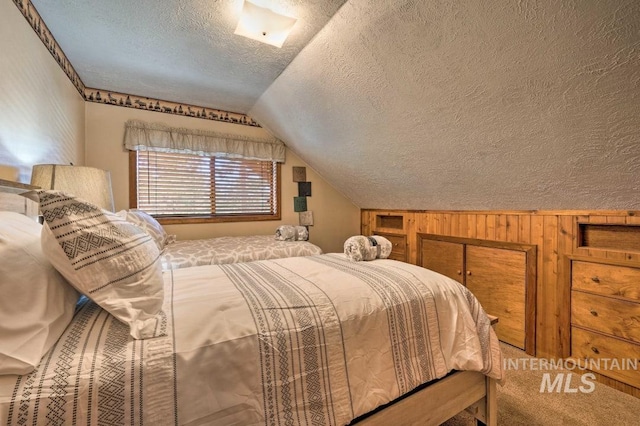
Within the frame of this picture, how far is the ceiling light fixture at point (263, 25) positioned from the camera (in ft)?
5.21

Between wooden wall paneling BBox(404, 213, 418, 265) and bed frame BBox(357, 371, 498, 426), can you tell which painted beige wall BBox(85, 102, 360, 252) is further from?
bed frame BBox(357, 371, 498, 426)

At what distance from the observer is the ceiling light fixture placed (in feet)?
5.21

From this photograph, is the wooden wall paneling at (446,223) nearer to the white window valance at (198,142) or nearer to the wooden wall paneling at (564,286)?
the wooden wall paneling at (564,286)

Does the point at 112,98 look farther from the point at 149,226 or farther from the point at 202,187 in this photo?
the point at 149,226

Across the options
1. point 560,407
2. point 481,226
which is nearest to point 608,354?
point 560,407

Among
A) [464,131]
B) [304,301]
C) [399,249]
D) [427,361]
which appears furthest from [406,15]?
[399,249]

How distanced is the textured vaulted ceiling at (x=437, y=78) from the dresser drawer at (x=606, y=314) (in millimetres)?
612

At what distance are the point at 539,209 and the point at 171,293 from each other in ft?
8.24

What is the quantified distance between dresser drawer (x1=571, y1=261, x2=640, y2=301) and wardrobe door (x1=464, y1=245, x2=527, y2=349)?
0.32 m

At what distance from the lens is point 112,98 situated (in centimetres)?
268

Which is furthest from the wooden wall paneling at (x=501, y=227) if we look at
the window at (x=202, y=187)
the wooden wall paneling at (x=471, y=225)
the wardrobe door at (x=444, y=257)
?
the window at (x=202, y=187)

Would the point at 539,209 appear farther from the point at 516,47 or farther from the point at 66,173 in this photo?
the point at 66,173

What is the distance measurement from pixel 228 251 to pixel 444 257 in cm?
216

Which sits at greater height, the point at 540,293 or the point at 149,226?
the point at 149,226
